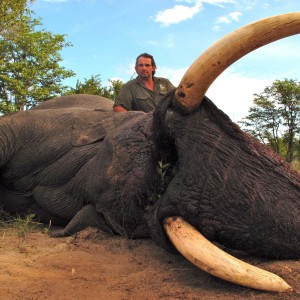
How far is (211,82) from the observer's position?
103 inches

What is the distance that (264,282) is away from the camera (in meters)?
2.26

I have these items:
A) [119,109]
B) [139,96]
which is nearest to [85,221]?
[119,109]

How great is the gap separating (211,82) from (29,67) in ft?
74.9

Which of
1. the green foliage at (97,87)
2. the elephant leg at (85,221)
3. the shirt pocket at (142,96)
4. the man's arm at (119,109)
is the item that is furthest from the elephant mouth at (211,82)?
the green foliage at (97,87)

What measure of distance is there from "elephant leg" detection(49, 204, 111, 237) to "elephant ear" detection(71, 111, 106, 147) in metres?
0.65

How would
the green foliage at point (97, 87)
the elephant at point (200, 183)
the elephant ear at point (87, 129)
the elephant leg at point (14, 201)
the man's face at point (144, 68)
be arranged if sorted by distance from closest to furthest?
the elephant at point (200, 183) → the elephant ear at point (87, 129) → the elephant leg at point (14, 201) → the man's face at point (144, 68) → the green foliage at point (97, 87)

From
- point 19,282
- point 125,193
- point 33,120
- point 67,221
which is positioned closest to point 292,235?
point 125,193

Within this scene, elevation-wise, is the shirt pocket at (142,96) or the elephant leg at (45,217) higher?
the shirt pocket at (142,96)

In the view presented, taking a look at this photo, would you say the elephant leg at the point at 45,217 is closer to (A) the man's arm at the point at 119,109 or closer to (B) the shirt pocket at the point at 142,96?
(A) the man's arm at the point at 119,109

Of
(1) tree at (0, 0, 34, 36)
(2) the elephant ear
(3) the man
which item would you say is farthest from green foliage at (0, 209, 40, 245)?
(1) tree at (0, 0, 34, 36)

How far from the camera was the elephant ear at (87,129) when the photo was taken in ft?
13.4

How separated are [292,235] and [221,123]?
775 mm

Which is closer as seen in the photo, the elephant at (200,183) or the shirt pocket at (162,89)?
the elephant at (200,183)

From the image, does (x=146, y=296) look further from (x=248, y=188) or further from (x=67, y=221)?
(x=67, y=221)
